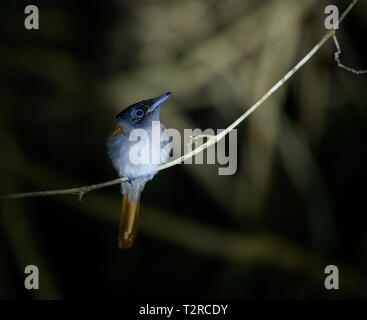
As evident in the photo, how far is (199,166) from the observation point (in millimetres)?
5098

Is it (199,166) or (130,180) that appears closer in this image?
(130,180)

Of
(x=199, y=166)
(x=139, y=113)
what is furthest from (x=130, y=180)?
(x=199, y=166)

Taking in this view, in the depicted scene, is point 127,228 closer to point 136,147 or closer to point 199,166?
point 136,147

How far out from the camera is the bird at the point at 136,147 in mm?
3348

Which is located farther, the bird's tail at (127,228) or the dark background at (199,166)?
the dark background at (199,166)

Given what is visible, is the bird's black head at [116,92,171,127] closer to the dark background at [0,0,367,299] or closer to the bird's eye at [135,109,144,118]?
the bird's eye at [135,109,144,118]

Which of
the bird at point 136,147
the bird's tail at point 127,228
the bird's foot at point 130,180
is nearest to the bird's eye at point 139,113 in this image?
the bird at point 136,147

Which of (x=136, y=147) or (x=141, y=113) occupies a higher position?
(x=141, y=113)

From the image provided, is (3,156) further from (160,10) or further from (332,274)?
(332,274)

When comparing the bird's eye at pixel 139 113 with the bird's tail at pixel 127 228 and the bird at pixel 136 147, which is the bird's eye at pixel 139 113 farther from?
the bird's tail at pixel 127 228

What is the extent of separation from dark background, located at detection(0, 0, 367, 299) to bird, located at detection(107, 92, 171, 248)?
1.35 m

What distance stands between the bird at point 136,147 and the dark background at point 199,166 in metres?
1.35

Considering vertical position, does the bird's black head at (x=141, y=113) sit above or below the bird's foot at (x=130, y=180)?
above

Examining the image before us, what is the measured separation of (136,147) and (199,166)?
5.86ft
